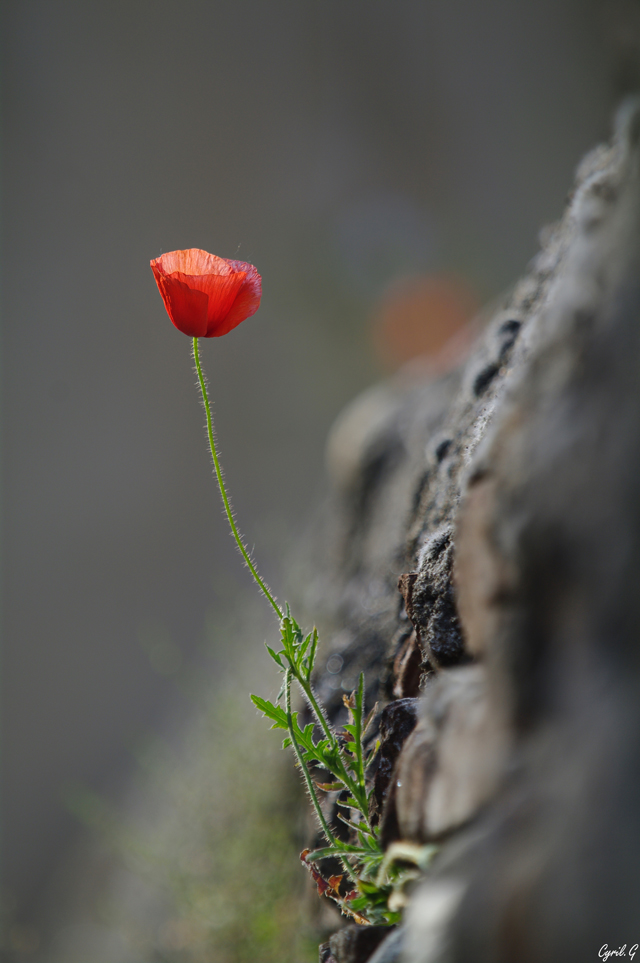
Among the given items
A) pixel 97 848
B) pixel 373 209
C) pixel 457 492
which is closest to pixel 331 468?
pixel 457 492

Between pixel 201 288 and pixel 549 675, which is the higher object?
pixel 201 288

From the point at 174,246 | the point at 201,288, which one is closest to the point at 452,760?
the point at 201,288

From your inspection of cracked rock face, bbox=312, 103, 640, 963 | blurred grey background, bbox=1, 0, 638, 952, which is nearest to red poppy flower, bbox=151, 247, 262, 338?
cracked rock face, bbox=312, 103, 640, 963

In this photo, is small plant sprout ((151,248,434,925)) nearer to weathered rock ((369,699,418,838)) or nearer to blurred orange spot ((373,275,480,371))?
weathered rock ((369,699,418,838))

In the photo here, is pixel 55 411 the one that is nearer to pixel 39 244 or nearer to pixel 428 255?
pixel 39 244

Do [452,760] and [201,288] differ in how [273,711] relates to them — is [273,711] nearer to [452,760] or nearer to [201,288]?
[452,760]

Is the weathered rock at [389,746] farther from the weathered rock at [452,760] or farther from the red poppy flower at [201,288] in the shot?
the red poppy flower at [201,288]

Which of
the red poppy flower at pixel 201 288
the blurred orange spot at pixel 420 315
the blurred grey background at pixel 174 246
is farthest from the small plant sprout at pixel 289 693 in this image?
the blurred orange spot at pixel 420 315
